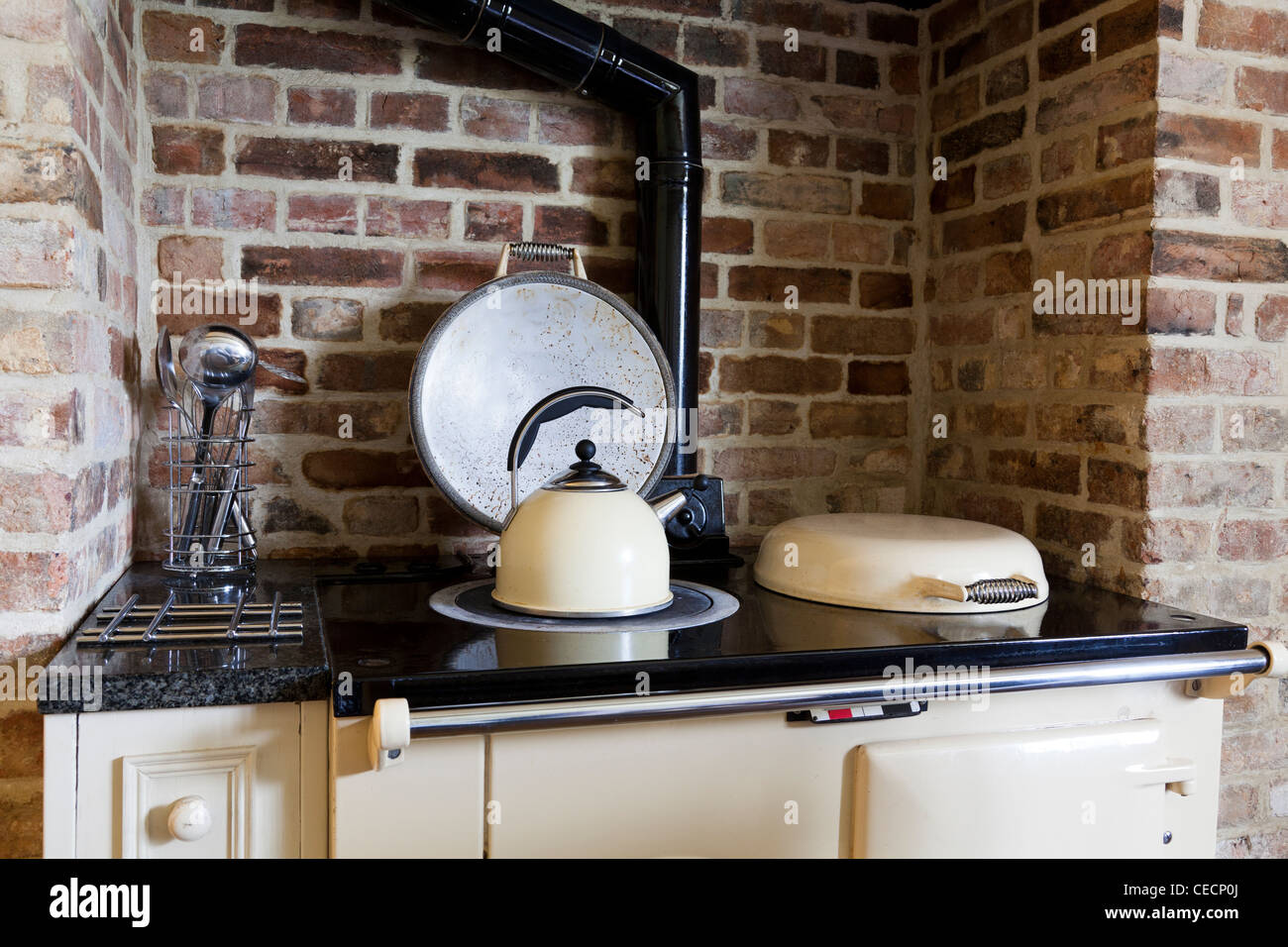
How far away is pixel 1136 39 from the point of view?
1.49 meters

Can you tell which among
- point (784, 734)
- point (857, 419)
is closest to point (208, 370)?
point (784, 734)

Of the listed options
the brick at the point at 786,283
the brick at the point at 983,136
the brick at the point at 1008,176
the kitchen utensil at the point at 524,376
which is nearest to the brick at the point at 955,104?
the brick at the point at 983,136

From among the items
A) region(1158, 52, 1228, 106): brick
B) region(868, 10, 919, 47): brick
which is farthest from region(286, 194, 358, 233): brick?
region(1158, 52, 1228, 106): brick

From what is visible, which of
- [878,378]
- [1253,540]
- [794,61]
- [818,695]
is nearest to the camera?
[818,695]

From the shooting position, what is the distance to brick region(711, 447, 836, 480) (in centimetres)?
191

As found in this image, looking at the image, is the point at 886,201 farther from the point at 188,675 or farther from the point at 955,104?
the point at 188,675

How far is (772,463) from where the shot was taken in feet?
6.35

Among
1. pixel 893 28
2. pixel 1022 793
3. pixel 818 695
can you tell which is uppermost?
pixel 893 28

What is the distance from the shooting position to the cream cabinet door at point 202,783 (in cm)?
101

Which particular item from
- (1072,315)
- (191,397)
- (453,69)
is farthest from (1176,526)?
(191,397)

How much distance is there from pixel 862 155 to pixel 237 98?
3.56 feet

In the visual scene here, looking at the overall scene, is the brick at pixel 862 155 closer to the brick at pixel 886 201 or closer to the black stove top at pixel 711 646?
the brick at pixel 886 201

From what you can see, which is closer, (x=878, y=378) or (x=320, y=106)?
(x=320, y=106)

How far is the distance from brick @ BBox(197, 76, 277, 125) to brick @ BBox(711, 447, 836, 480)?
0.94 metres
